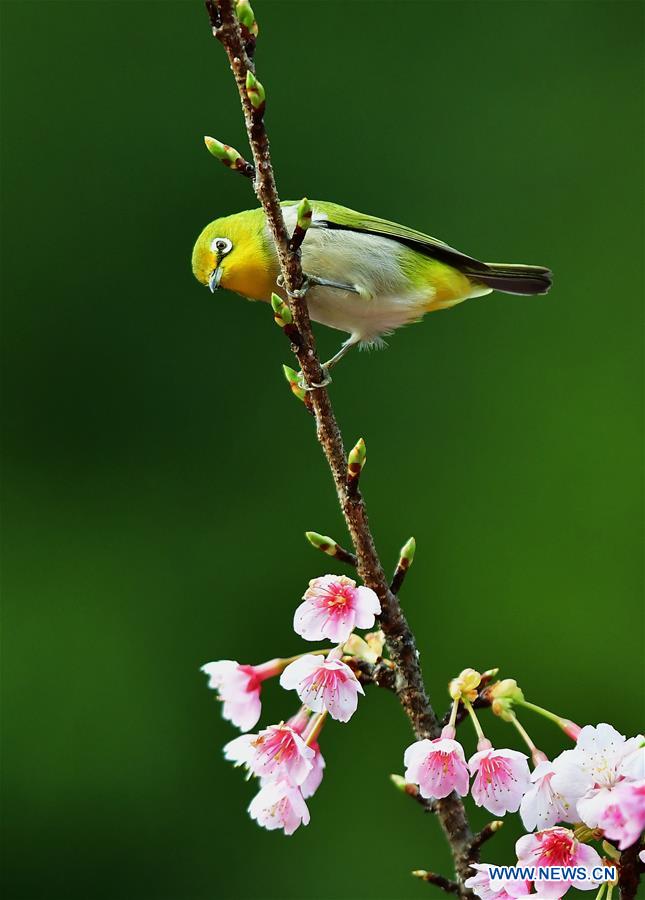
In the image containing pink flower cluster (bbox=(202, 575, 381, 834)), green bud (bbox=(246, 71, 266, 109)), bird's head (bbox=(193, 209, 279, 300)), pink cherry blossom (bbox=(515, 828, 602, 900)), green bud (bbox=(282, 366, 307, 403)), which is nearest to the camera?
pink cherry blossom (bbox=(515, 828, 602, 900))

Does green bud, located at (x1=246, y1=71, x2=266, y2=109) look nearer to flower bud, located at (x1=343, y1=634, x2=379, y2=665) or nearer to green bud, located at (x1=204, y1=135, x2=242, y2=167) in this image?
green bud, located at (x1=204, y1=135, x2=242, y2=167)

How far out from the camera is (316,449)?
8492 mm

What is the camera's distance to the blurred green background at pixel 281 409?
7621mm

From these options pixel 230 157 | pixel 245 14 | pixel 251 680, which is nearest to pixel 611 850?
pixel 251 680

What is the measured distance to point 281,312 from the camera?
188 cm

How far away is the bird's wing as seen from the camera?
147 inches

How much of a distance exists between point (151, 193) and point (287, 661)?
24.9 feet

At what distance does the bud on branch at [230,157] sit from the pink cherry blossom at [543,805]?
106 centimetres

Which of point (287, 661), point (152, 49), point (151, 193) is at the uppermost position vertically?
point (152, 49)

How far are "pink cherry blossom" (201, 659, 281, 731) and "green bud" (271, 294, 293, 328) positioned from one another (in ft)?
2.01

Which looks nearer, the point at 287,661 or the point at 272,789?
the point at 272,789

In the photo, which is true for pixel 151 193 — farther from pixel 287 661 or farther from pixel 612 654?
pixel 287 661

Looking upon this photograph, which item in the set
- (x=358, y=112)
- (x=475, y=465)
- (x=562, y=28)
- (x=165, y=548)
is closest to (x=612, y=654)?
(x=475, y=465)

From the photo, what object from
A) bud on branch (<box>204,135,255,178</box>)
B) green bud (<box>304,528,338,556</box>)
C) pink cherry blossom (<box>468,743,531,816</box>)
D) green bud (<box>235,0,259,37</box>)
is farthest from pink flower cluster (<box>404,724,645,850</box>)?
green bud (<box>235,0,259,37</box>)
